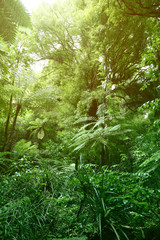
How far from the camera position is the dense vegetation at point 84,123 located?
0.93 metres

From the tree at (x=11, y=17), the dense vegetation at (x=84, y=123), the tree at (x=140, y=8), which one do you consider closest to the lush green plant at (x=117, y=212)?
the dense vegetation at (x=84, y=123)

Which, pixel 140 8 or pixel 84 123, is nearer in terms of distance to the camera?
pixel 140 8

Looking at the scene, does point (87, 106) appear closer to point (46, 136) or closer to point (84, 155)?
point (84, 155)

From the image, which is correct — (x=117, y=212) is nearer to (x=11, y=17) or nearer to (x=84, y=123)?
(x=11, y=17)

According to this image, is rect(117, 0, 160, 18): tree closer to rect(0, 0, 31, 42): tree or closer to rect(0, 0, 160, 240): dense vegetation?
rect(0, 0, 160, 240): dense vegetation

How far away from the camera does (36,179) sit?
5.34 ft

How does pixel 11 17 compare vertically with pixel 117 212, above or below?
above

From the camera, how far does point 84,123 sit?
17.4 ft

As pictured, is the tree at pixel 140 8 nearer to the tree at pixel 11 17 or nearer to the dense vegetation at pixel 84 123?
the dense vegetation at pixel 84 123

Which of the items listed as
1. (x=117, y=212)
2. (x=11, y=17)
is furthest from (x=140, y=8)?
(x=117, y=212)

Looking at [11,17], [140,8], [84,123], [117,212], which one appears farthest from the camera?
[84,123]

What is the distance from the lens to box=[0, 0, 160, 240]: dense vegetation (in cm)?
93

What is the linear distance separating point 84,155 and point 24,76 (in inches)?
109

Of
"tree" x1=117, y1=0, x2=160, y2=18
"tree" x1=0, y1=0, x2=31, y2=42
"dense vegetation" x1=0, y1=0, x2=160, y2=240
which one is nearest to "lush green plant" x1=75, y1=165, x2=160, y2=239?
"dense vegetation" x1=0, y1=0, x2=160, y2=240
